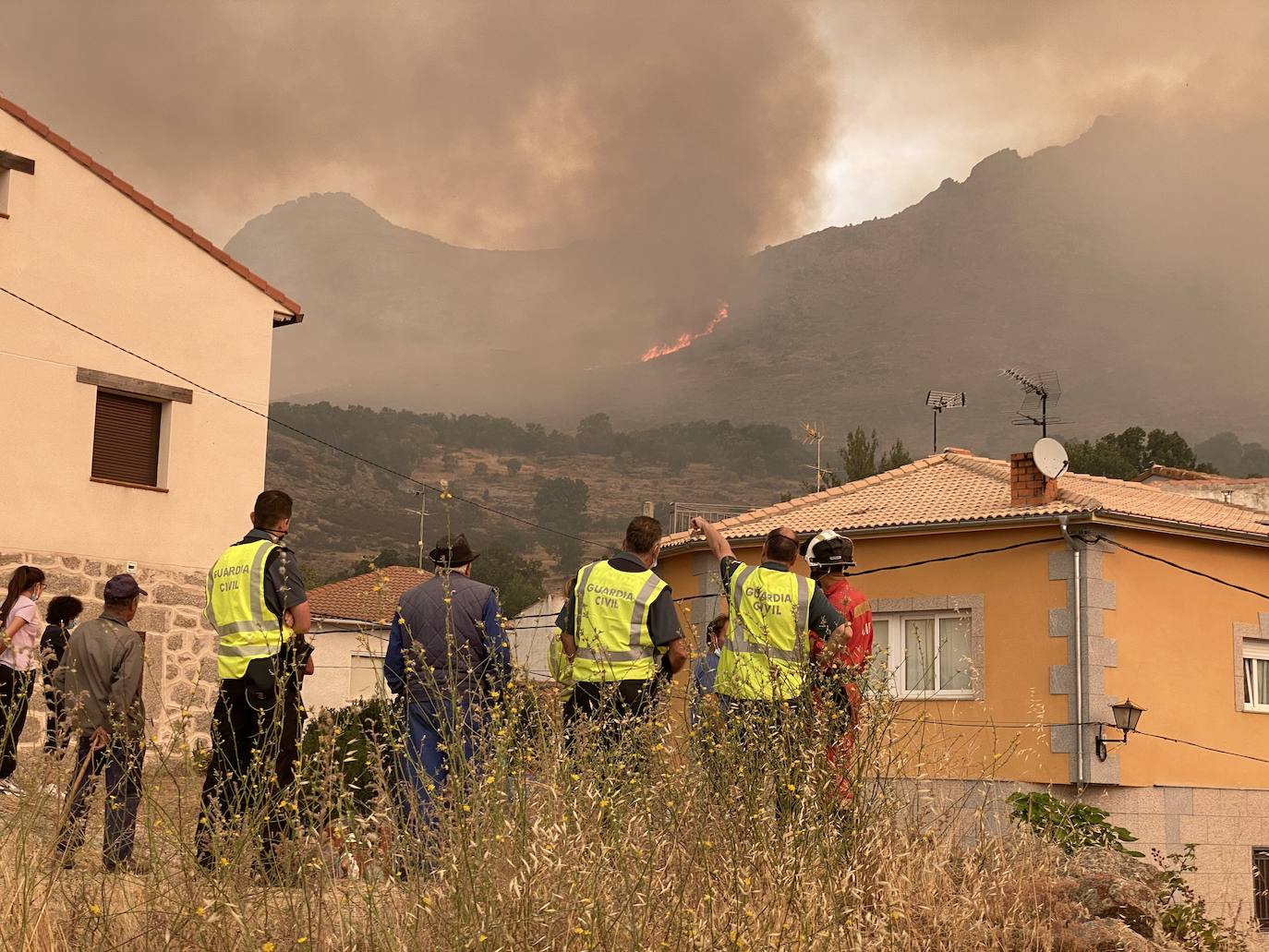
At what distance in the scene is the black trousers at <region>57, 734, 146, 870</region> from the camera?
15.2 feet

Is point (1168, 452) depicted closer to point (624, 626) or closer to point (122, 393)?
point (122, 393)

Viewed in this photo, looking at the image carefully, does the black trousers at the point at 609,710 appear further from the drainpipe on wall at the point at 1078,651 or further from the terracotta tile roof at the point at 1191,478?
the terracotta tile roof at the point at 1191,478

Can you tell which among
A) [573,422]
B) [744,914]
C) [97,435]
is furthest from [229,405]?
[573,422]

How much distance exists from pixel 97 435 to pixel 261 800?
12914 millimetres

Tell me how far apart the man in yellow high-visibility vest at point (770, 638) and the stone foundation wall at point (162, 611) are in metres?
9.48

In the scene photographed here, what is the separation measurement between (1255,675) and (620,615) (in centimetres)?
1395

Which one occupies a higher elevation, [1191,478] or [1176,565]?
[1191,478]

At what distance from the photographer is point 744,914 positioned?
12.8ft

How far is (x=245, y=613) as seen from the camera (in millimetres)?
6195

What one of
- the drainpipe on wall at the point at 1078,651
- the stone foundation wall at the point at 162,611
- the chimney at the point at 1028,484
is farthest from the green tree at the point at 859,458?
the stone foundation wall at the point at 162,611

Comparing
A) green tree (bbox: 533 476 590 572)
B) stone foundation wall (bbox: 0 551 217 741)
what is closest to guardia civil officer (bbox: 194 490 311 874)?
stone foundation wall (bbox: 0 551 217 741)

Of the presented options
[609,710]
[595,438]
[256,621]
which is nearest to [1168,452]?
[609,710]

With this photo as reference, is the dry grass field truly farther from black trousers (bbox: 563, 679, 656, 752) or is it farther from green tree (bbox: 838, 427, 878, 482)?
green tree (bbox: 838, 427, 878, 482)

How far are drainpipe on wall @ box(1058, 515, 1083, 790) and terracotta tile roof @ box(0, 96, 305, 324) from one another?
9815mm
